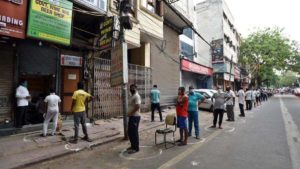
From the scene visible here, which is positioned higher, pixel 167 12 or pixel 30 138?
pixel 167 12

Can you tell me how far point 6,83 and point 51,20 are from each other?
2496 mm

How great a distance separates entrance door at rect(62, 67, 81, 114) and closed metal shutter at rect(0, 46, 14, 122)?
2629mm

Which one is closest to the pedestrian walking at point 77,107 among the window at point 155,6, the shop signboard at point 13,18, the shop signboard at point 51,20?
the shop signboard at point 51,20

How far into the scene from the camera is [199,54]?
35.3 metres

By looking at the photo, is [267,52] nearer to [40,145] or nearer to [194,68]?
[194,68]

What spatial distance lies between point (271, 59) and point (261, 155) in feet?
148

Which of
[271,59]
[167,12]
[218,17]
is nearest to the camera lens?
[167,12]

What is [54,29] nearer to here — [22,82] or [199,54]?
[22,82]

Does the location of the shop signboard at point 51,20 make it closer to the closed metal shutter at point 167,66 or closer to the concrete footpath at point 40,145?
the concrete footpath at point 40,145

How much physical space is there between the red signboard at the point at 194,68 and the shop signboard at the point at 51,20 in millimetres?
14595

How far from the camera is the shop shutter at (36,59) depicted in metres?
8.65

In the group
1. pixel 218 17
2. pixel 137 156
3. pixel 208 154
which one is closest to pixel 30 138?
pixel 137 156

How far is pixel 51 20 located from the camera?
8586mm

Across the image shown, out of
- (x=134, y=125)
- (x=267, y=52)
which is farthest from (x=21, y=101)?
(x=267, y=52)
